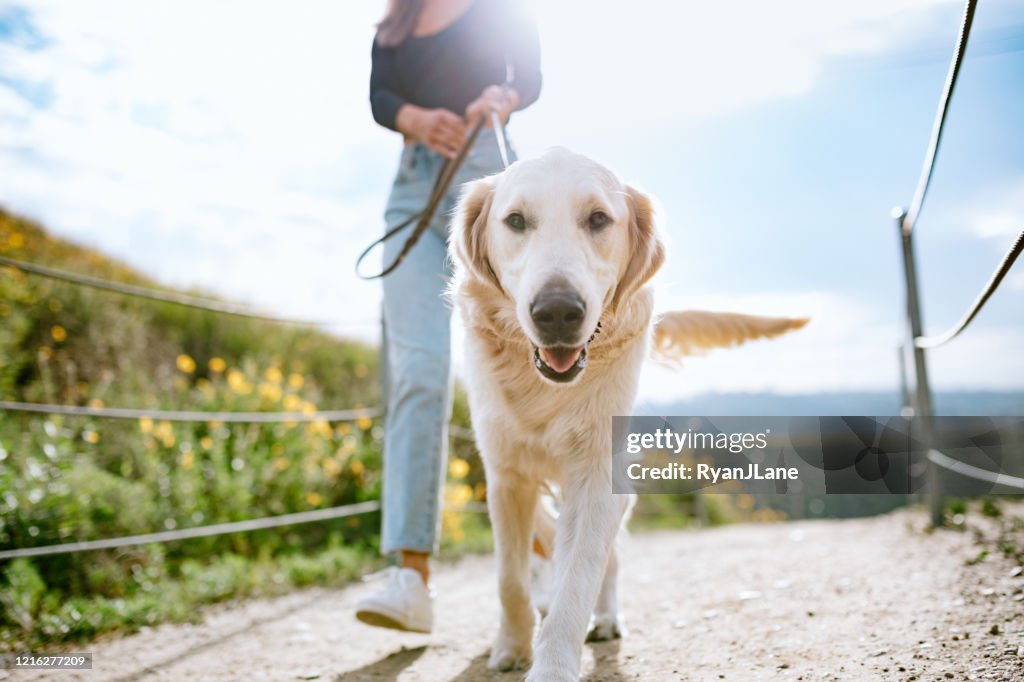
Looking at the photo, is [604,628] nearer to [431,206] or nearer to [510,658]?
[510,658]

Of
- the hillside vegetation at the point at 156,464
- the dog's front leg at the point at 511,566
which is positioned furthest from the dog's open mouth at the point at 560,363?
the hillside vegetation at the point at 156,464

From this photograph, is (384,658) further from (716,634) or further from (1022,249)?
(1022,249)

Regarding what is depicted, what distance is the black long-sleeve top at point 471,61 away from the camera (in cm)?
272

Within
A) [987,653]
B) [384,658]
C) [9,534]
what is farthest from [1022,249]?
[9,534]

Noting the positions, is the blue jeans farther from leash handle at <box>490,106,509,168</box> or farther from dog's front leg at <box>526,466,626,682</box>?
dog's front leg at <box>526,466,626,682</box>

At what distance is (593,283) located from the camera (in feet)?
5.96

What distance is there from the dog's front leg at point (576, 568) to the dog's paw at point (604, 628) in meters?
0.65

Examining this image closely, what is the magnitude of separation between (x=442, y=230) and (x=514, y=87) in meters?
0.56

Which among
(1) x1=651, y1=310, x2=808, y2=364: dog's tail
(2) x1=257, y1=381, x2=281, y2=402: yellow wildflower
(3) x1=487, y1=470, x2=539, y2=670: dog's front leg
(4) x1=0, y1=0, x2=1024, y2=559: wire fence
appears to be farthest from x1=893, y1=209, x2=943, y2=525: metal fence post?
(2) x1=257, y1=381, x2=281, y2=402: yellow wildflower

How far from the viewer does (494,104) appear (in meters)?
2.54

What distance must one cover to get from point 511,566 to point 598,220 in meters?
0.96

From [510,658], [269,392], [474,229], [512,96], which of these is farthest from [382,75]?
[269,392]

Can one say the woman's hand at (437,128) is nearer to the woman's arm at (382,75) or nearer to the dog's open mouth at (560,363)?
the woman's arm at (382,75)

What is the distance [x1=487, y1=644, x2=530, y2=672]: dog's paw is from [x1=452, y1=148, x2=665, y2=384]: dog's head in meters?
0.81
